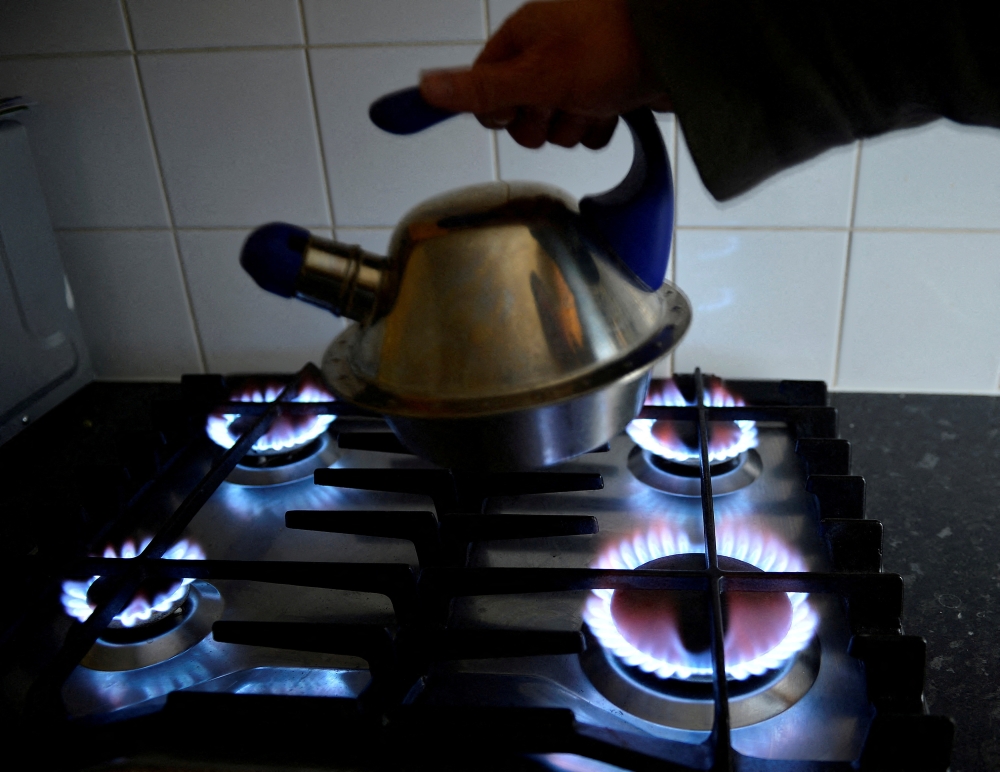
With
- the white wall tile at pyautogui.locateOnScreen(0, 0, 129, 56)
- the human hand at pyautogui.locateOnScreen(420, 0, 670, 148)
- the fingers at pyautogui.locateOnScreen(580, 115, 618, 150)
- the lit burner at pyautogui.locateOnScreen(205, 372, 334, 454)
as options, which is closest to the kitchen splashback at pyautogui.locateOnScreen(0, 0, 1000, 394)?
the white wall tile at pyautogui.locateOnScreen(0, 0, 129, 56)

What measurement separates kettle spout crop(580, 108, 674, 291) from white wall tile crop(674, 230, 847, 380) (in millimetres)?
352

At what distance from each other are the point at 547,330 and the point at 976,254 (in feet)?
1.82

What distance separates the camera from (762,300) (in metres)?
0.84

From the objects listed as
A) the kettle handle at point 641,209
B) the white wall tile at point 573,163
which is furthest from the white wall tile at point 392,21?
the kettle handle at point 641,209

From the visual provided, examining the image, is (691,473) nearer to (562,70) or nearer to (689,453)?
(689,453)

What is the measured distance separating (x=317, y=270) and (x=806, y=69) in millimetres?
267

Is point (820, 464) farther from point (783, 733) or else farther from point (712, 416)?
point (783, 733)

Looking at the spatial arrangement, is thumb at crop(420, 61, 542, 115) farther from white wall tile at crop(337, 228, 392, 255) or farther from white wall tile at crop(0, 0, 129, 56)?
white wall tile at crop(0, 0, 129, 56)

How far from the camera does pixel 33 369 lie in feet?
2.83

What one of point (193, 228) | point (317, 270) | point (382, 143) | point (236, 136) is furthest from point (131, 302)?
point (317, 270)

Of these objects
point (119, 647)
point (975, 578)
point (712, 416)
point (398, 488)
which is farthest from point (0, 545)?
point (975, 578)

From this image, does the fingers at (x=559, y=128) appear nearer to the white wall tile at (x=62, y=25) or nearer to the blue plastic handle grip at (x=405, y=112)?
the blue plastic handle grip at (x=405, y=112)

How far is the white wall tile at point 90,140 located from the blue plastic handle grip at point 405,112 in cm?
48

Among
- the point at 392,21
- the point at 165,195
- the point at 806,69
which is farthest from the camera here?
the point at 165,195
